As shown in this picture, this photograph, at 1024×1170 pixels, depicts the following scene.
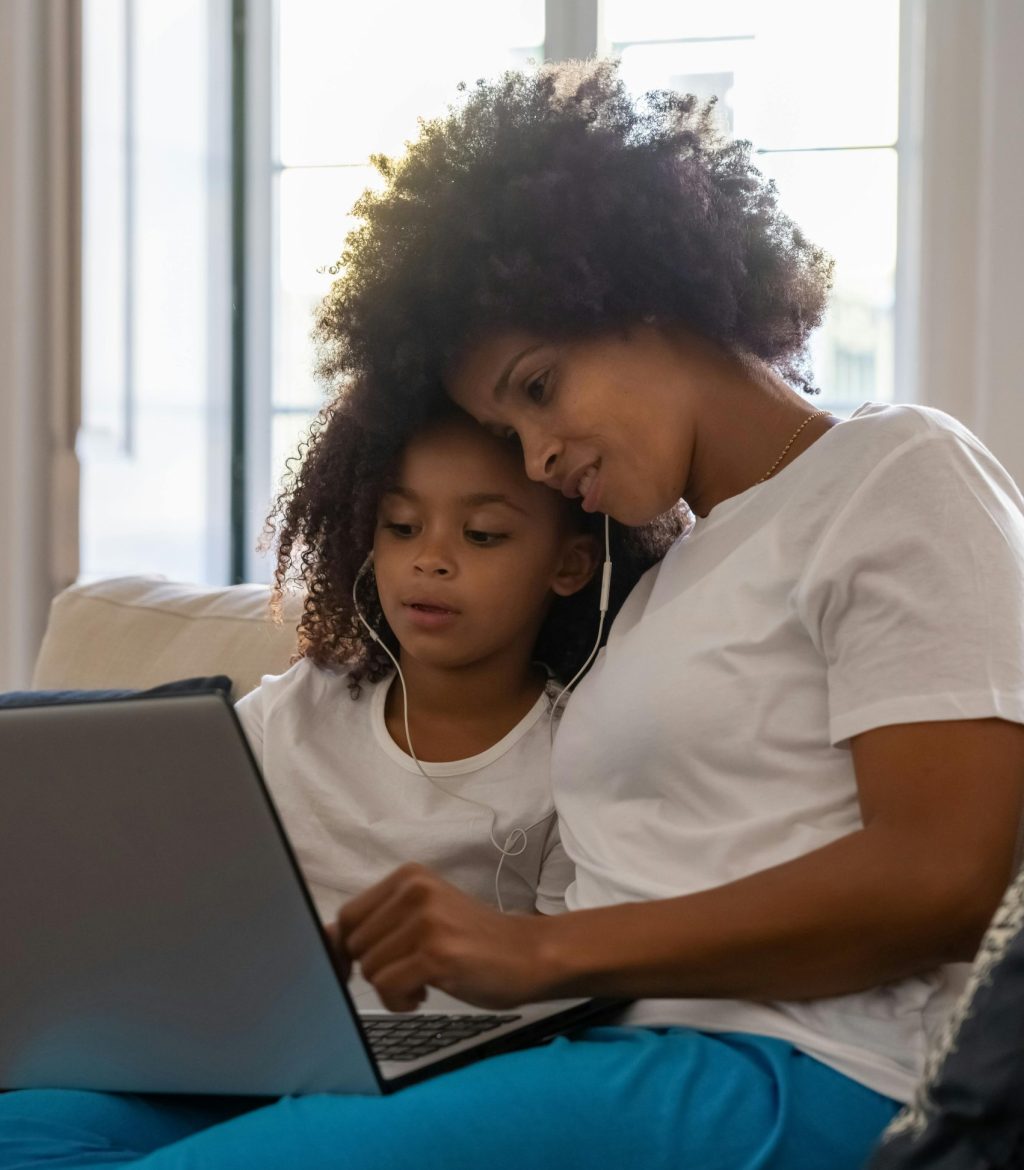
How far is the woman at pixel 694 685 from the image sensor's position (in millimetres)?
891

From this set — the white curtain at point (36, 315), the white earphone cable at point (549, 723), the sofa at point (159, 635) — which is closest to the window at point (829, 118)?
the white curtain at point (36, 315)

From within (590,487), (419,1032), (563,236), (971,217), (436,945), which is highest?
(971,217)

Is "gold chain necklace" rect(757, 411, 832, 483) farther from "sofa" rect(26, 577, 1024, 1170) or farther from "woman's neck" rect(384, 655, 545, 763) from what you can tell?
"sofa" rect(26, 577, 1024, 1170)

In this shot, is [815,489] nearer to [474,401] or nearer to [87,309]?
[474,401]

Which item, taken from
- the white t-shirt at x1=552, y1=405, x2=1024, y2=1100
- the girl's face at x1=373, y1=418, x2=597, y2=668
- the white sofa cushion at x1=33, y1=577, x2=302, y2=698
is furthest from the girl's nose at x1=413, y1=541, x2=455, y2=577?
the white sofa cushion at x1=33, y1=577, x2=302, y2=698

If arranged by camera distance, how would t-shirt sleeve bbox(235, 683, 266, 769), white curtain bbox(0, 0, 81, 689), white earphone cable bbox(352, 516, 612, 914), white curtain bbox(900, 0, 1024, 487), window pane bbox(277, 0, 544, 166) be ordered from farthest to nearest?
window pane bbox(277, 0, 544, 166)
white curtain bbox(0, 0, 81, 689)
white curtain bbox(900, 0, 1024, 487)
t-shirt sleeve bbox(235, 683, 266, 769)
white earphone cable bbox(352, 516, 612, 914)

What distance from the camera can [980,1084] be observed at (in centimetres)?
69

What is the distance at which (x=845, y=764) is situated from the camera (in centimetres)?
100

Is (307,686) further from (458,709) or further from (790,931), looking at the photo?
(790,931)

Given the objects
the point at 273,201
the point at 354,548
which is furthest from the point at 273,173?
the point at 354,548

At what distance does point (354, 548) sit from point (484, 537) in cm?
15

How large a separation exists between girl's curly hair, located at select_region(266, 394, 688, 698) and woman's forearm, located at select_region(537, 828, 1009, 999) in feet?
1.70

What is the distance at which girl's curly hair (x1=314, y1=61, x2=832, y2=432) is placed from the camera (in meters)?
1.17

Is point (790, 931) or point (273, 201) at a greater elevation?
point (273, 201)
